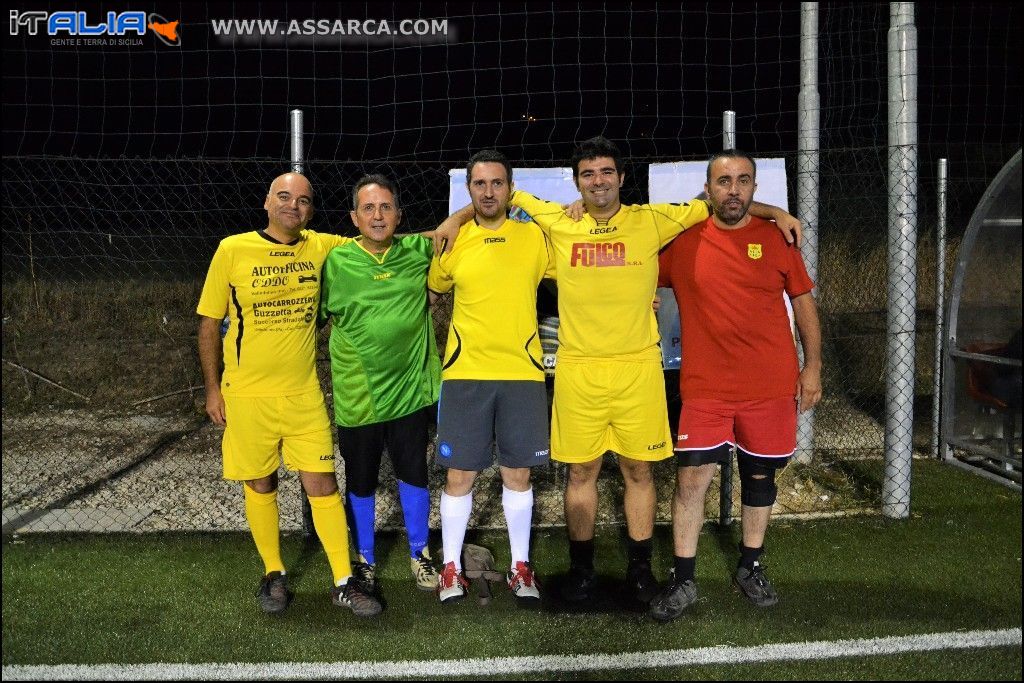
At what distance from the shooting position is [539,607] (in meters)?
4.09

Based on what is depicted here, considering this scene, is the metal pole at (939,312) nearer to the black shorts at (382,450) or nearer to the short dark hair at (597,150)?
the short dark hair at (597,150)

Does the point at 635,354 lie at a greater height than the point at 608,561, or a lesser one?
greater

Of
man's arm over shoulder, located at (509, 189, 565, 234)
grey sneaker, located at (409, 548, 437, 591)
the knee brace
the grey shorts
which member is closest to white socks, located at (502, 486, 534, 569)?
the grey shorts

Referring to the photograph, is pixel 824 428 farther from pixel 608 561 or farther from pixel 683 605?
pixel 683 605

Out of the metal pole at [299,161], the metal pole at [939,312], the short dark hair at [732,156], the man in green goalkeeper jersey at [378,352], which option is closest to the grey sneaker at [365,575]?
the man in green goalkeeper jersey at [378,352]

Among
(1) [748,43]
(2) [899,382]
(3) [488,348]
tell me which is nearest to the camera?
(3) [488,348]

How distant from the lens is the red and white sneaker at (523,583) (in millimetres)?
4141

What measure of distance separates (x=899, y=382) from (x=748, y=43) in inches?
185

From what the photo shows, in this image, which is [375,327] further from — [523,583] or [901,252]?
[901,252]

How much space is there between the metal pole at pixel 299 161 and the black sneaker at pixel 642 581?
1.69 meters

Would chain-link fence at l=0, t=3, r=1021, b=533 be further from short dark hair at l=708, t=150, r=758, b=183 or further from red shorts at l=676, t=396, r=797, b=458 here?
red shorts at l=676, t=396, r=797, b=458

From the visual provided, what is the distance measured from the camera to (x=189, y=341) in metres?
10.1

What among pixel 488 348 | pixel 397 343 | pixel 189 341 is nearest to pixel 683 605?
pixel 488 348

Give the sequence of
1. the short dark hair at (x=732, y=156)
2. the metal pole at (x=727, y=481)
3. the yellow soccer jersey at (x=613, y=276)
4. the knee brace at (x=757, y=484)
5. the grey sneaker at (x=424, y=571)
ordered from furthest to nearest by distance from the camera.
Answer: the metal pole at (x=727, y=481) → the grey sneaker at (x=424, y=571) → the knee brace at (x=757, y=484) → the yellow soccer jersey at (x=613, y=276) → the short dark hair at (x=732, y=156)
